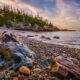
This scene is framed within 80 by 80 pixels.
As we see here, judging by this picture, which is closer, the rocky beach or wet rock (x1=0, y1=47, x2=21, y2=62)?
the rocky beach

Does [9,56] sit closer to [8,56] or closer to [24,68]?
[8,56]

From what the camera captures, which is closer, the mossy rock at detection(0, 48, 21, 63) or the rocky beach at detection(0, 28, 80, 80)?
the rocky beach at detection(0, 28, 80, 80)

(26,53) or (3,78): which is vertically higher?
(26,53)

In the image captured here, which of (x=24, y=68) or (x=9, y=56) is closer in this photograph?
(x=24, y=68)

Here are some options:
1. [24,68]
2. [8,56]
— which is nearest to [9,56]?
[8,56]

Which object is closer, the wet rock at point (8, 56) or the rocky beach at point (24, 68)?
the rocky beach at point (24, 68)

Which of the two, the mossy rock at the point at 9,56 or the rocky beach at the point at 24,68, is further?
the mossy rock at the point at 9,56

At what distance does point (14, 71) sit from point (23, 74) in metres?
0.30

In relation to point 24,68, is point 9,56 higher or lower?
higher

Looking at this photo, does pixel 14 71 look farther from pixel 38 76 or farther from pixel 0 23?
pixel 0 23

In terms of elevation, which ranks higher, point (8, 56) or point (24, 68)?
point (8, 56)

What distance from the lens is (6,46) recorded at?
2.79 m

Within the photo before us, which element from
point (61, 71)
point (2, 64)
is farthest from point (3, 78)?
point (61, 71)

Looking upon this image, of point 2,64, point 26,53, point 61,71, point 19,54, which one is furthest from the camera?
point 26,53
